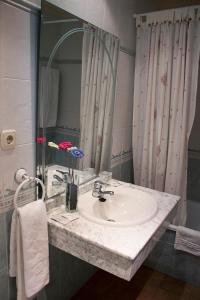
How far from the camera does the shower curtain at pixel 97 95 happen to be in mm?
1642

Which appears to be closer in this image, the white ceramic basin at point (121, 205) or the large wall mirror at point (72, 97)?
the large wall mirror at point (72, 97)

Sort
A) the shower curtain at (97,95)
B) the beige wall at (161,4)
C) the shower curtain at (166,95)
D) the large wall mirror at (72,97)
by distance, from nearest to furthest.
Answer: the large wall mirror at (72,97)
the shower curtain at (97,95)
the shower curtain at (166,95)
the beige wall at (161,4)

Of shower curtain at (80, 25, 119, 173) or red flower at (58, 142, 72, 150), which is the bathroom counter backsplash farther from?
shower curtain at (80, 25, 119, 173)

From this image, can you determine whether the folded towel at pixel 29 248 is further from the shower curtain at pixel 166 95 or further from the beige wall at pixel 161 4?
the beige wall at pixel 161 4

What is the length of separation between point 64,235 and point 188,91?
1.38 m

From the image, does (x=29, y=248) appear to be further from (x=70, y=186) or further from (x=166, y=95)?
(x=166, y=95)

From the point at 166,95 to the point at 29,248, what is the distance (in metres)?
1.48

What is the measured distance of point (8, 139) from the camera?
1175mm

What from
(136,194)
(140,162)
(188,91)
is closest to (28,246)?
(136,194)

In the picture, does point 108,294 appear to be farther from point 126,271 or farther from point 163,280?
point 126,271

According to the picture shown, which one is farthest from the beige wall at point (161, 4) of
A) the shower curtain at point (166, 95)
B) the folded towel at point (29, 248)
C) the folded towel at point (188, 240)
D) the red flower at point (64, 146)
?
the folded towel at point (29, 248)

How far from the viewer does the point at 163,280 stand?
2.17m

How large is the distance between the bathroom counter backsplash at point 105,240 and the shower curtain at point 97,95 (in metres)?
0.48

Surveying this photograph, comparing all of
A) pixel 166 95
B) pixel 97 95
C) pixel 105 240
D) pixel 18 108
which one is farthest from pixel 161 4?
pixel 105 240
